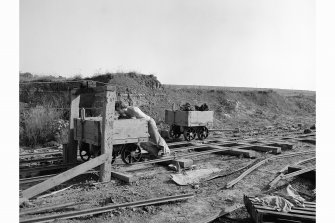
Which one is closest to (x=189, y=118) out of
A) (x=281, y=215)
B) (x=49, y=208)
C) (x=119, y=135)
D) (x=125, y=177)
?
(x=119, y=135)

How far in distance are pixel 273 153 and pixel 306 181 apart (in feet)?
10.2

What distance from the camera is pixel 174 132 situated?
14.4m

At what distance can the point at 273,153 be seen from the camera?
35.4 ft

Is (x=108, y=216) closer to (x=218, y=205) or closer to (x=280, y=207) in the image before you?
(x=218, y=205)

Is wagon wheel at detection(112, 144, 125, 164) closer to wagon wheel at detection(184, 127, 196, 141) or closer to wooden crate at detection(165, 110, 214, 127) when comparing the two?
wooden crate at detection(165, 110, 214, 127)

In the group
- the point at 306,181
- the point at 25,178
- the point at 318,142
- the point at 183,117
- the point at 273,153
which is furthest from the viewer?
the point at 183,117

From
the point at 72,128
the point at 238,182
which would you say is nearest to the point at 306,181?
the point at 238,182

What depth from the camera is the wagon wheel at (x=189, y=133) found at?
534 inches

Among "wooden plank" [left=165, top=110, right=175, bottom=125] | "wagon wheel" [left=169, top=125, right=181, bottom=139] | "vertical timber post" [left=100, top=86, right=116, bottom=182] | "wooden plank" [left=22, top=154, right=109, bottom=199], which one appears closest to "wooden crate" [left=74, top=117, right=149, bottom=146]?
"vertical timber post" [left=100, top=86, right=116, bottom=182]

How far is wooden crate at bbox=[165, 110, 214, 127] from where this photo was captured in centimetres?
1328

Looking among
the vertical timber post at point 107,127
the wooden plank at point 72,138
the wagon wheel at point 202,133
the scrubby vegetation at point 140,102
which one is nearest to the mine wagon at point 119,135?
the wooden plank at point 72,138

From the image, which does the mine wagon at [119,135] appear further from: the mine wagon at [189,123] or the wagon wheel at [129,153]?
the mine wagon at [189,123]

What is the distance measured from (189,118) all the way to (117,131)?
Result: 6.24 m

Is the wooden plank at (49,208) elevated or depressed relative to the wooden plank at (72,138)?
depressed
